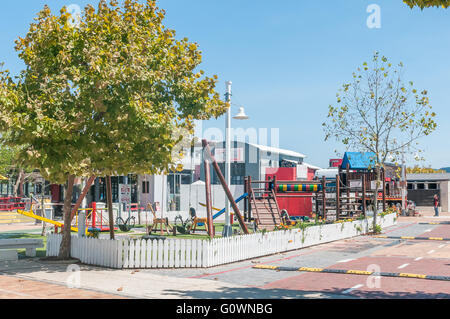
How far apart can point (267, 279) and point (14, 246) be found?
28.8ft

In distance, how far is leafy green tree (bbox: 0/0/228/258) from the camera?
12.2 m

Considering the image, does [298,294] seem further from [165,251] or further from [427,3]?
[427,3]

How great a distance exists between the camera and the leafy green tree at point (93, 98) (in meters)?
12.2

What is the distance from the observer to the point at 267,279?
1186cm

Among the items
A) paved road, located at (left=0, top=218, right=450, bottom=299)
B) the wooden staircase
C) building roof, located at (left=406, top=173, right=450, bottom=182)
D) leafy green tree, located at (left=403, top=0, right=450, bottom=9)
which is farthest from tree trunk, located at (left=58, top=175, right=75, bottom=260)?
building roof, located at (left=406, top=173, right=450, bottom=182)

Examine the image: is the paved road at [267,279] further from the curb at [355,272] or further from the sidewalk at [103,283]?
the curb at [355,272]

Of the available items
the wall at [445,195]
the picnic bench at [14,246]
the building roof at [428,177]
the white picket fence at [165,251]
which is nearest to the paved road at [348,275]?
the white picket fence at [165,251]

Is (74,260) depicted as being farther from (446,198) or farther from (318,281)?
(446,198)

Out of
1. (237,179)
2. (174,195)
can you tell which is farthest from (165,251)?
(237,179)

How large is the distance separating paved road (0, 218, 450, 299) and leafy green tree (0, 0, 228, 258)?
9.35 feet

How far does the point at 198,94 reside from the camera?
15242 mm

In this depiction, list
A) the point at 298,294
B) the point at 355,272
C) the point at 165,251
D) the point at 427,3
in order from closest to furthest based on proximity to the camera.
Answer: the point at 427,3 < the point at 298,294 < the point at 355,272 < the point at 165,251
